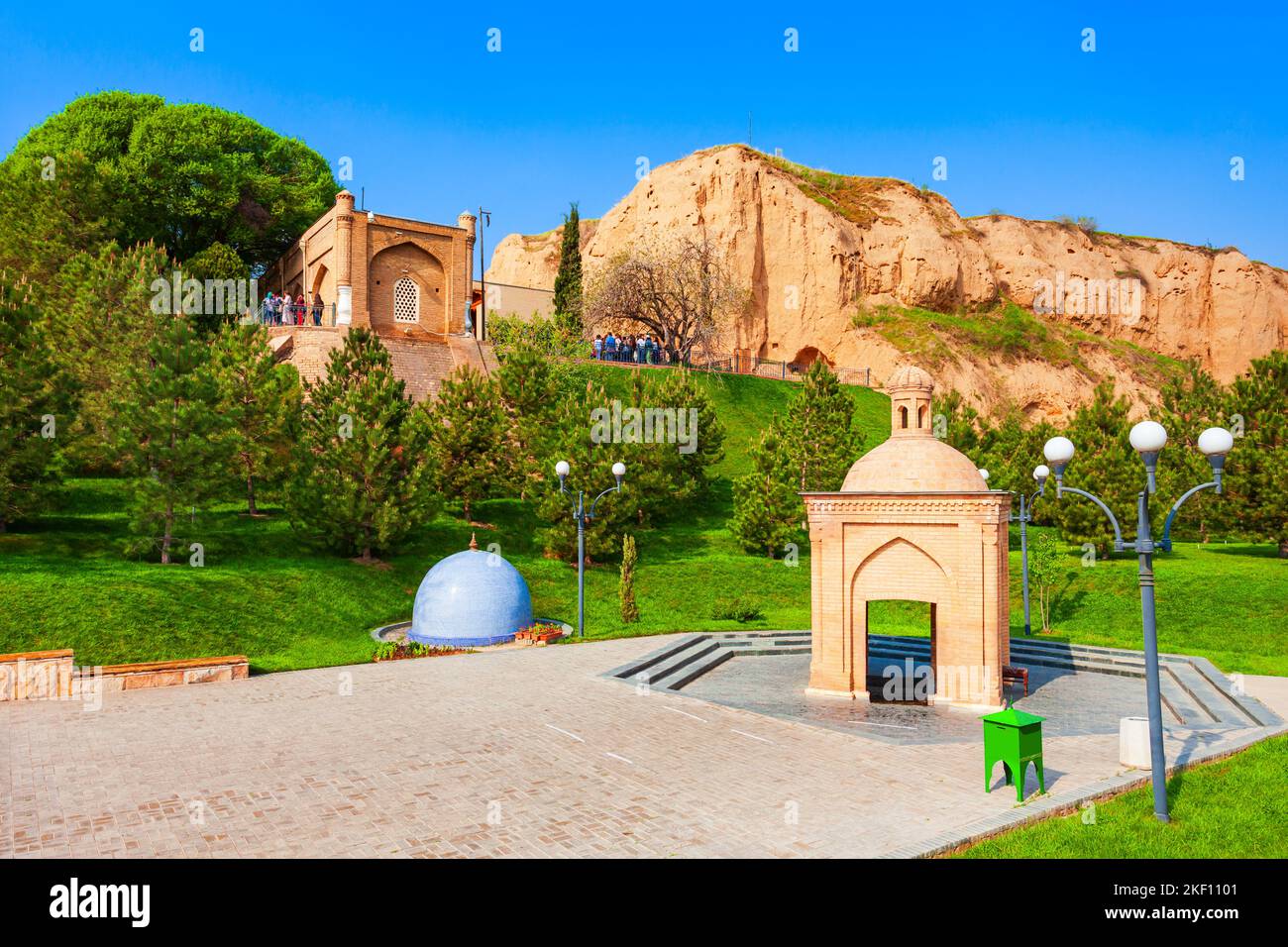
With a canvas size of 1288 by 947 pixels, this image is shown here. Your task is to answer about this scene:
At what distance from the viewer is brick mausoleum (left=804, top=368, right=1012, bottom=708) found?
48.2 ft

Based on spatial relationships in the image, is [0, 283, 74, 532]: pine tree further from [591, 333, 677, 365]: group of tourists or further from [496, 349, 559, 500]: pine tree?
[591, 333, 677, 365]: group of tourists

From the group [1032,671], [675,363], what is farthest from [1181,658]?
[675,363]

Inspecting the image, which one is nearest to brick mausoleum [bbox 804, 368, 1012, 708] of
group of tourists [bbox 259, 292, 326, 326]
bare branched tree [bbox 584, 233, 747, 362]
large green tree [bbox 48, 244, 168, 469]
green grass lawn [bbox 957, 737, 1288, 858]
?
green grass lawn [bbox 957, 737, 1288, 858]

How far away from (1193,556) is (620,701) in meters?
25.6

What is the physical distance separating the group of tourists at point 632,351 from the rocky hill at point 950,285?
24.5 ft

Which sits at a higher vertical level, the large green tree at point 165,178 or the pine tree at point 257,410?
the large green tree at point 165,178

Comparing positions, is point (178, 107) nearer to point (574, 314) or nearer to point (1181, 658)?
point (574, 314)

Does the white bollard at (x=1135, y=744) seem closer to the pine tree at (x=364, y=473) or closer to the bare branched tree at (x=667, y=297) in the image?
the pine tree at (x=364, y=473)

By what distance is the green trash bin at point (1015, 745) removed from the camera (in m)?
9.39

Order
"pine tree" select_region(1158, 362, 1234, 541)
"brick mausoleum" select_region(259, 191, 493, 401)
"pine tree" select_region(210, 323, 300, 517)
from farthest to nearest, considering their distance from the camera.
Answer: "brick mausoleum" select_region(259, 191, 493, 401), "pine tree" select_region(1158, 362, 1234, 541), "pine tree" select_region(210, 323, 300, 517)

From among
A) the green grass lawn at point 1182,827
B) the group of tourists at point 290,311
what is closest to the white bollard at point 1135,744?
the green grass lawn at point 1182,827

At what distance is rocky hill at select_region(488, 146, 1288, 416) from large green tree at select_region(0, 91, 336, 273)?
2464 centimetres

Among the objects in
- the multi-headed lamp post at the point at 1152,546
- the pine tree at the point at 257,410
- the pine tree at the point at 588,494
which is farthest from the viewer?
the pine tree at the point at 588,494

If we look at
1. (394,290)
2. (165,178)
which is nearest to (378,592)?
(394,290)
